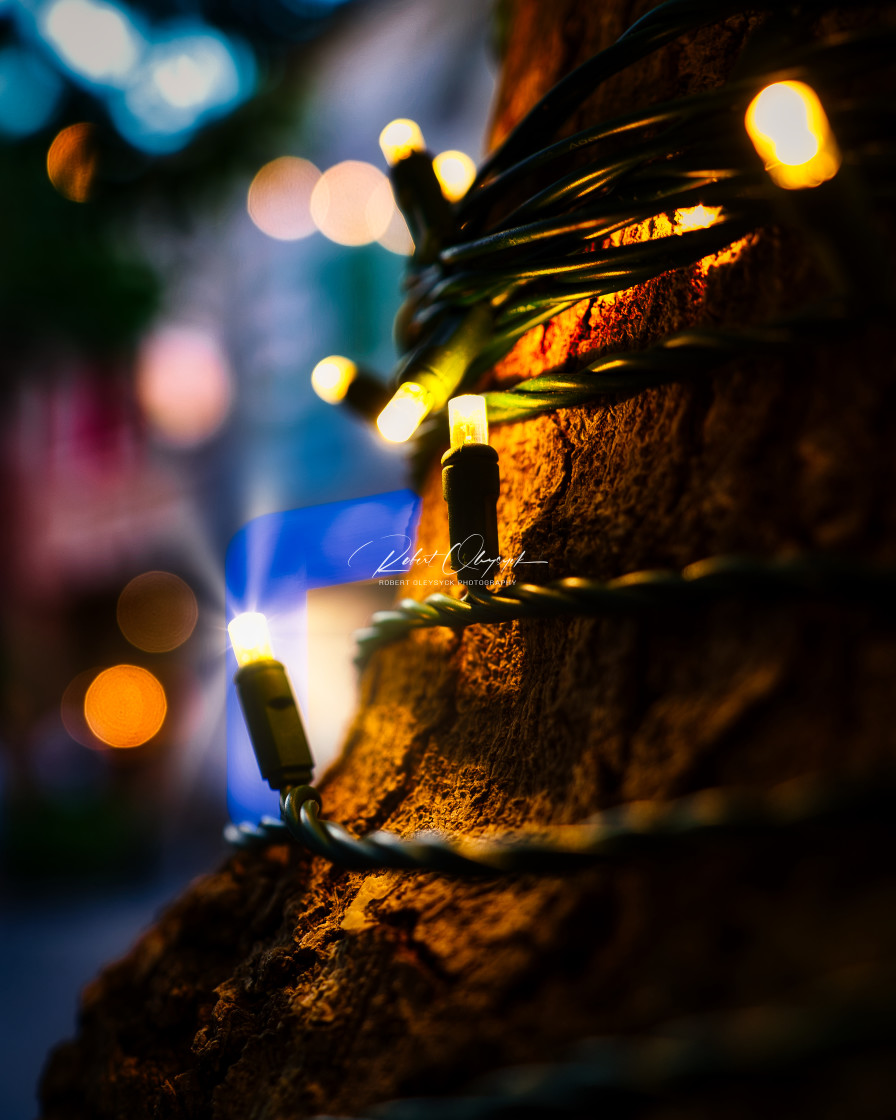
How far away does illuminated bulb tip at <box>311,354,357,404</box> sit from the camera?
22.0 inches

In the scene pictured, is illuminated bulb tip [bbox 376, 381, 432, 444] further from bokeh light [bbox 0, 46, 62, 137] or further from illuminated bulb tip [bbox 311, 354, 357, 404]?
bokeh light [bbox 0, 46, 62, 137]

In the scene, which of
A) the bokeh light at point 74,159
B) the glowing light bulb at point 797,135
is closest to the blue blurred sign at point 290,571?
the bokeh light at point 74,159

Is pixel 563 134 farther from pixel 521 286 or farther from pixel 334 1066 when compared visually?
pixel 334 1066

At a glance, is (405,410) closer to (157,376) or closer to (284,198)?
(284,198)

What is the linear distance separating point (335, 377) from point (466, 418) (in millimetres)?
156

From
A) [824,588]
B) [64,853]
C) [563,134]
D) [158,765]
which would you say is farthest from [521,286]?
[158,765]

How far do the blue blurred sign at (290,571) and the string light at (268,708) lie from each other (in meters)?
1.65

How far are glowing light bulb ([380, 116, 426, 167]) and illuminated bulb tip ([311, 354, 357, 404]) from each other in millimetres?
151

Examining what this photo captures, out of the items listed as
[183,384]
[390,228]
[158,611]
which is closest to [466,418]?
[390,228]

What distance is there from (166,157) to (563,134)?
169cm

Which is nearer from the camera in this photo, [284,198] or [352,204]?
[352,204]

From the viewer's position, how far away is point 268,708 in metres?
0.52

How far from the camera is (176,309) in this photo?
3.51m

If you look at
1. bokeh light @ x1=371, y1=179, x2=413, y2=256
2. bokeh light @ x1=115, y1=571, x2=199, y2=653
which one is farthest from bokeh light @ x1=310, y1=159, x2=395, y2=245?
bokeh light @ x1=115, y1=571, x2=199, y2=653
